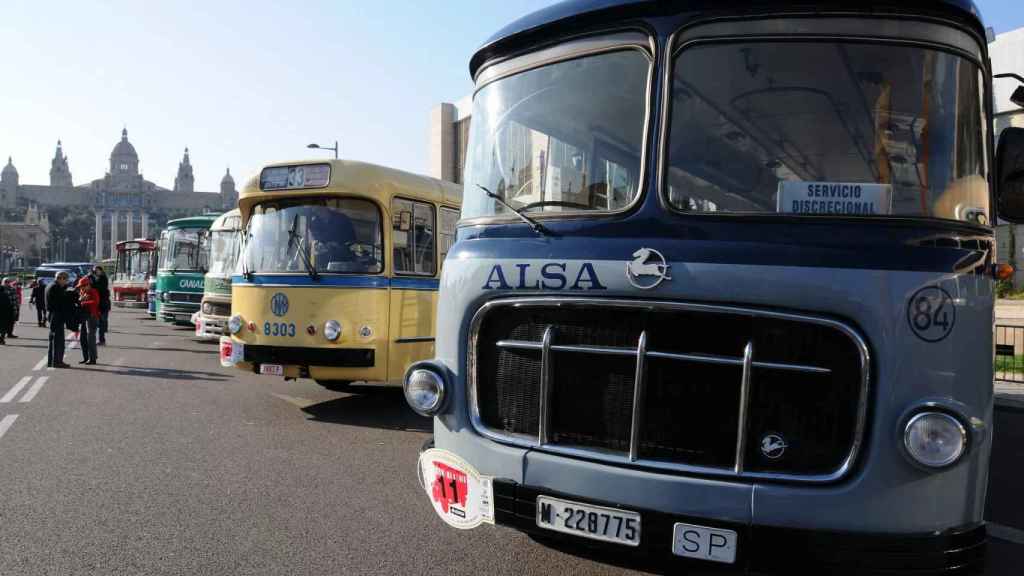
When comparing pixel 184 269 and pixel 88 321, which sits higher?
pixel 184 269

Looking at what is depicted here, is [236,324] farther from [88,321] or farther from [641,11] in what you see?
[88,321]

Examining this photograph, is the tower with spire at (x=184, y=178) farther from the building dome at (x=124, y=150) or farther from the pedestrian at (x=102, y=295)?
the pedestrian at (x=102, y=295)

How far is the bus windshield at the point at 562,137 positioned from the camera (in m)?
3.78

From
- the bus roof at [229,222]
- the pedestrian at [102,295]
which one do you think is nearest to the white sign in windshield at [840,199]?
the bus roof at [229,222]

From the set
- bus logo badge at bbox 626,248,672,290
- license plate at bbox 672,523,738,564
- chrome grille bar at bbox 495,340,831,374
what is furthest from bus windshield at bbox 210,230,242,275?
license plate at bbox 672,523,738,564

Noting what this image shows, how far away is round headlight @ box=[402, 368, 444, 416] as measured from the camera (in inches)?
159

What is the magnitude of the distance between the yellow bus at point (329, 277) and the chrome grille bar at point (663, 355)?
203 inches

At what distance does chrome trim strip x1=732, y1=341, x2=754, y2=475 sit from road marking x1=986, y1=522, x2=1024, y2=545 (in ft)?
10.2

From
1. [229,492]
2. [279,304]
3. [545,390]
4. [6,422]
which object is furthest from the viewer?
[279,304]

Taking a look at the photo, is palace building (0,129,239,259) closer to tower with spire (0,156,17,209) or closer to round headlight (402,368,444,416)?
tower with spire (0,156,17,209)

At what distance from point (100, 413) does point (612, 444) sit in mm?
7707

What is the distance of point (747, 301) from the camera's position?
131 inches

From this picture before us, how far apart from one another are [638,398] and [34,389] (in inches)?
414

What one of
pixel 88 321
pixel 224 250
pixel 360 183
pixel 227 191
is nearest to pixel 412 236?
pixel 360 183
